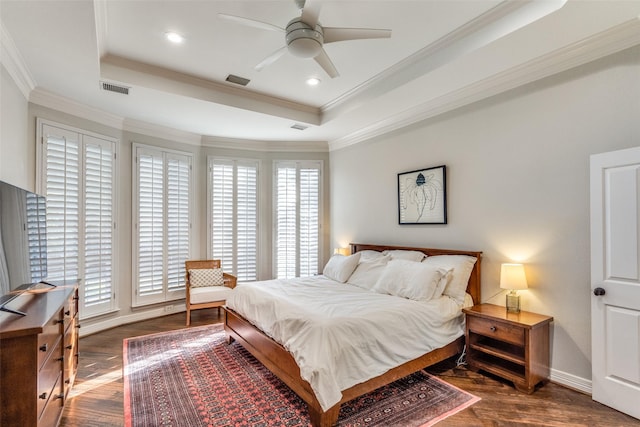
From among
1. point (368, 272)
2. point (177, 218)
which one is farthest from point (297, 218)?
point (368, 272)

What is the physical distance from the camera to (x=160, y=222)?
15.9 feet

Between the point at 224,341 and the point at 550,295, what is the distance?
3.49m

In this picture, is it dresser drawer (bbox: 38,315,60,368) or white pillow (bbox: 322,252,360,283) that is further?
white pillow (bbox: 322,252,360,283)

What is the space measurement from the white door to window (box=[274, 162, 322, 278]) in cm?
397

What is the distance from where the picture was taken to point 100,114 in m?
4.16

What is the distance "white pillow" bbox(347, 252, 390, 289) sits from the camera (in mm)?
3709

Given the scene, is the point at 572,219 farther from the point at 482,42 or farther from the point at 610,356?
the point at 482,42

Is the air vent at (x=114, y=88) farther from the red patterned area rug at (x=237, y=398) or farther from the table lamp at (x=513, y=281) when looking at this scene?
the table lamp at (x=513, y=281)

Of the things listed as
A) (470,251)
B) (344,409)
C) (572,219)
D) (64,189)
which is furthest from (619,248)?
(64,189)

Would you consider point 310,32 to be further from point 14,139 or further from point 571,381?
point 571,381

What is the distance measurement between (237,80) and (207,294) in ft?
9.57

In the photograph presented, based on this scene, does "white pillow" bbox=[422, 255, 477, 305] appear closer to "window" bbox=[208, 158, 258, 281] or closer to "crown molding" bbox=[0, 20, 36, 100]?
"window" bbox=[208, 158, 258, 281]

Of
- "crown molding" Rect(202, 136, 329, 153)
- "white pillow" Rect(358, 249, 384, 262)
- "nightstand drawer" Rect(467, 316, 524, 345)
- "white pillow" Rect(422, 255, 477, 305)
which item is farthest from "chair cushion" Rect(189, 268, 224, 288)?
"nightstand drawer" Rect(467, 316, 524, 345)

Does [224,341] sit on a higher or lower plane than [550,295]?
lower
